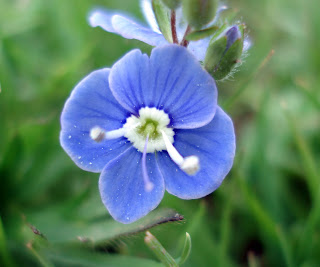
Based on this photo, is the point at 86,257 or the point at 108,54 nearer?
the point at 86,257

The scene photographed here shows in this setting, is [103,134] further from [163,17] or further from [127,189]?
[163,17]

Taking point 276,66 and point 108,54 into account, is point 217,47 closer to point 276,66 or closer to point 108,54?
point 108,54

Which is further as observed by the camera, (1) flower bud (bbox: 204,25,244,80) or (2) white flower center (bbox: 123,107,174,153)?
(2) white flower center (bbox: 123,107,174,153)

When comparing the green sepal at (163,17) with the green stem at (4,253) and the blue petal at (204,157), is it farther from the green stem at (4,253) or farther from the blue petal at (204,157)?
the green stem at (4,253)

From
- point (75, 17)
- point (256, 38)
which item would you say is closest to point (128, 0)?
point (75, 17)

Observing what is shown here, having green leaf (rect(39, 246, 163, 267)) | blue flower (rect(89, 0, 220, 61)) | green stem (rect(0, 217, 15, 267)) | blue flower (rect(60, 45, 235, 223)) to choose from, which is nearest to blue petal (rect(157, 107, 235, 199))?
blue flower (rect(60, 45, 235, 223))

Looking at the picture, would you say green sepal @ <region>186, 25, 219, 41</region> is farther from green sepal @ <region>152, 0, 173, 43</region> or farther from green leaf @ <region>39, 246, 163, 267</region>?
green leaf @ <region>39, 246, 163, 267</region>
